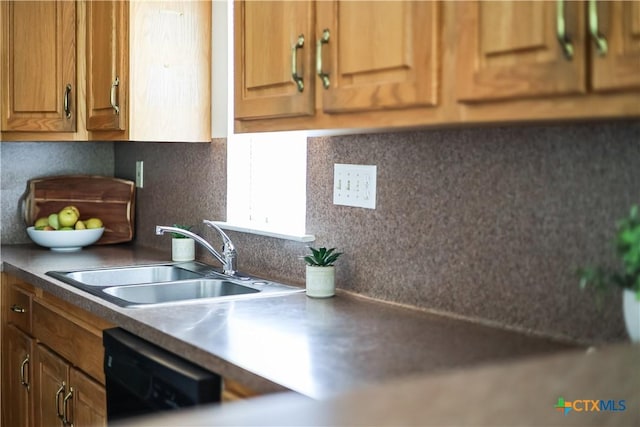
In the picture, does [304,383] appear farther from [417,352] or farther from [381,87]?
[381,87]

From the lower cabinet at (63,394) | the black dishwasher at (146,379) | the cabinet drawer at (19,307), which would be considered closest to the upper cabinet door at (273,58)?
the black dishwasher at (146,379)

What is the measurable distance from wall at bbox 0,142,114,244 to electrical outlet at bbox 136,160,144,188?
12.0 inches

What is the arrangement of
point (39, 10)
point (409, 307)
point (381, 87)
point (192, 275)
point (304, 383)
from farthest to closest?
point (39, 10) → point (192, 275) → point (409, 307) → point (381, 87) → point (304, 383)

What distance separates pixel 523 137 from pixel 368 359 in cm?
58

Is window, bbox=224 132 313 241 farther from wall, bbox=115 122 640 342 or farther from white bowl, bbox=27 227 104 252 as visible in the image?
white bowl, bbox=27 227 104 252

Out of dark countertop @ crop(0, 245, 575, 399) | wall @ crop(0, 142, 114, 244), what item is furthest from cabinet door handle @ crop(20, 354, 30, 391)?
wall @ crop(0, 142, 114, 244)

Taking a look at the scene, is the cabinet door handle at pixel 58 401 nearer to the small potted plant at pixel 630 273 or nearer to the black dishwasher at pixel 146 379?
the black dishwasher at pixel 146 379

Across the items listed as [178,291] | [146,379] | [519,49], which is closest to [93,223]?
[178,291]

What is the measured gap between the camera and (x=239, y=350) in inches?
64.4

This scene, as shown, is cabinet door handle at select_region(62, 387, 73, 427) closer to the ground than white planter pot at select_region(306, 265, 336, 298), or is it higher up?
closer to the ground

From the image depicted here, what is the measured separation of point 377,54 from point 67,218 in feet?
6.62

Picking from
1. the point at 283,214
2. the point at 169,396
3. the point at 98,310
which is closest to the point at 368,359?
the point at 169,396

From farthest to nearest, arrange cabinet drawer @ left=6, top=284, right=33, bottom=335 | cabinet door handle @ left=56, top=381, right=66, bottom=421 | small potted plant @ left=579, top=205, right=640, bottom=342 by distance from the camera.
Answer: cabinet drawer @ left=6, top=284, right=33, bottom=335
cabinet door handle @ left=56, top=381, right=66, bottom=421
small potted plant @ left=579, top=205, right=640, bottom=342

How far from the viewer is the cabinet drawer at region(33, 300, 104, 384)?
2232mm
